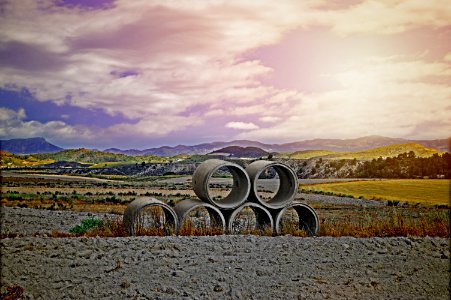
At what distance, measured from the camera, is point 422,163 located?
35969 millimetres

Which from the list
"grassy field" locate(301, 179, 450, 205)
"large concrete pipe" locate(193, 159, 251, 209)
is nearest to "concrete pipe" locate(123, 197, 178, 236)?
"large concrete pipe" locate(193, 159, 251, 209)

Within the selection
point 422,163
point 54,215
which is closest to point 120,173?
point 422,163

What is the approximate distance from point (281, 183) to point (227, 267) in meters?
5.09

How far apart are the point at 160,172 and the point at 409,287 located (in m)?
87.0

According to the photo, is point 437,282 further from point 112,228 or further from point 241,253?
point 112,228

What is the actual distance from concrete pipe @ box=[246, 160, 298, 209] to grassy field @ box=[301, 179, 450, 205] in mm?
16709

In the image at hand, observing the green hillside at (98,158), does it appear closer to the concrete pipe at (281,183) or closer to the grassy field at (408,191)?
the grassy field at (408,191)

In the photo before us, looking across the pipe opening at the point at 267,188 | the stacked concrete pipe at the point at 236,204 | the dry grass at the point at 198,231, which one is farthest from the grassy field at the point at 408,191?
the dry grass at the point at 198,231

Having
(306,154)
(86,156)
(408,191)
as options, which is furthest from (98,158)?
(408,191)

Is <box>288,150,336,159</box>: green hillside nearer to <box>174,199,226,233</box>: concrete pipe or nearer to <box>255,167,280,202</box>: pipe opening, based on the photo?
<box>255,167,280,202</box>: pipe opening

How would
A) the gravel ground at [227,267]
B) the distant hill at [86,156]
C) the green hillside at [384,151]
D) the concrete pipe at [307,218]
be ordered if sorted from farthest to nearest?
the distant hill at [86,156] → the green hillside at [384,151] → the concrete pipe at [307,218] → the gravel ground at [227,267]

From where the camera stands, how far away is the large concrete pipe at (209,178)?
981cm

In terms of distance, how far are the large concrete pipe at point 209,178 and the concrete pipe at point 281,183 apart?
0.23 meters

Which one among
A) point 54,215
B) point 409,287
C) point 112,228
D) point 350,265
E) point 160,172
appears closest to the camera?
point 409,287
